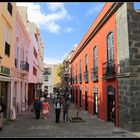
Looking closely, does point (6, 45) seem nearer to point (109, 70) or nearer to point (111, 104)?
point (109, 70)

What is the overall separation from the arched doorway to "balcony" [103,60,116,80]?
0.75m

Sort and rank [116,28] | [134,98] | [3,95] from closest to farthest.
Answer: [134,98] → [116,28] → [3,95]

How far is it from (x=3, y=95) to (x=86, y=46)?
11952 mm

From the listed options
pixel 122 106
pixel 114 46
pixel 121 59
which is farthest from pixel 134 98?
pixel 114 46

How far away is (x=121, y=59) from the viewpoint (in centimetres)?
1423

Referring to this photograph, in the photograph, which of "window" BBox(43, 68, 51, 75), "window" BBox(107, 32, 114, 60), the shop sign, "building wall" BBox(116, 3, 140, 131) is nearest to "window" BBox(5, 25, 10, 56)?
the shop sign

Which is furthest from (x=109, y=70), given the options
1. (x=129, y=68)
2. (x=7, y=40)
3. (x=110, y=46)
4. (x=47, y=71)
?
(x=47, y=71)

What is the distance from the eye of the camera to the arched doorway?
16.1 metres

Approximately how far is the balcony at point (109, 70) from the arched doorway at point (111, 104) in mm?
748

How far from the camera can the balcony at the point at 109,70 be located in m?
15.5

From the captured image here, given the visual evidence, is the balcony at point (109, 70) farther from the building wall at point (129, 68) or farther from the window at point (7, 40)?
the window at point (7, 40)

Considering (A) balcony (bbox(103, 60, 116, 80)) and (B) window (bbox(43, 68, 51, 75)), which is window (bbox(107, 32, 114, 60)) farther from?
(B) window (bbox(43, 68, 51, 75))

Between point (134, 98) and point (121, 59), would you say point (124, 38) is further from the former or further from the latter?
point (134, 98)

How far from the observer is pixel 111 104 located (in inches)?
656
